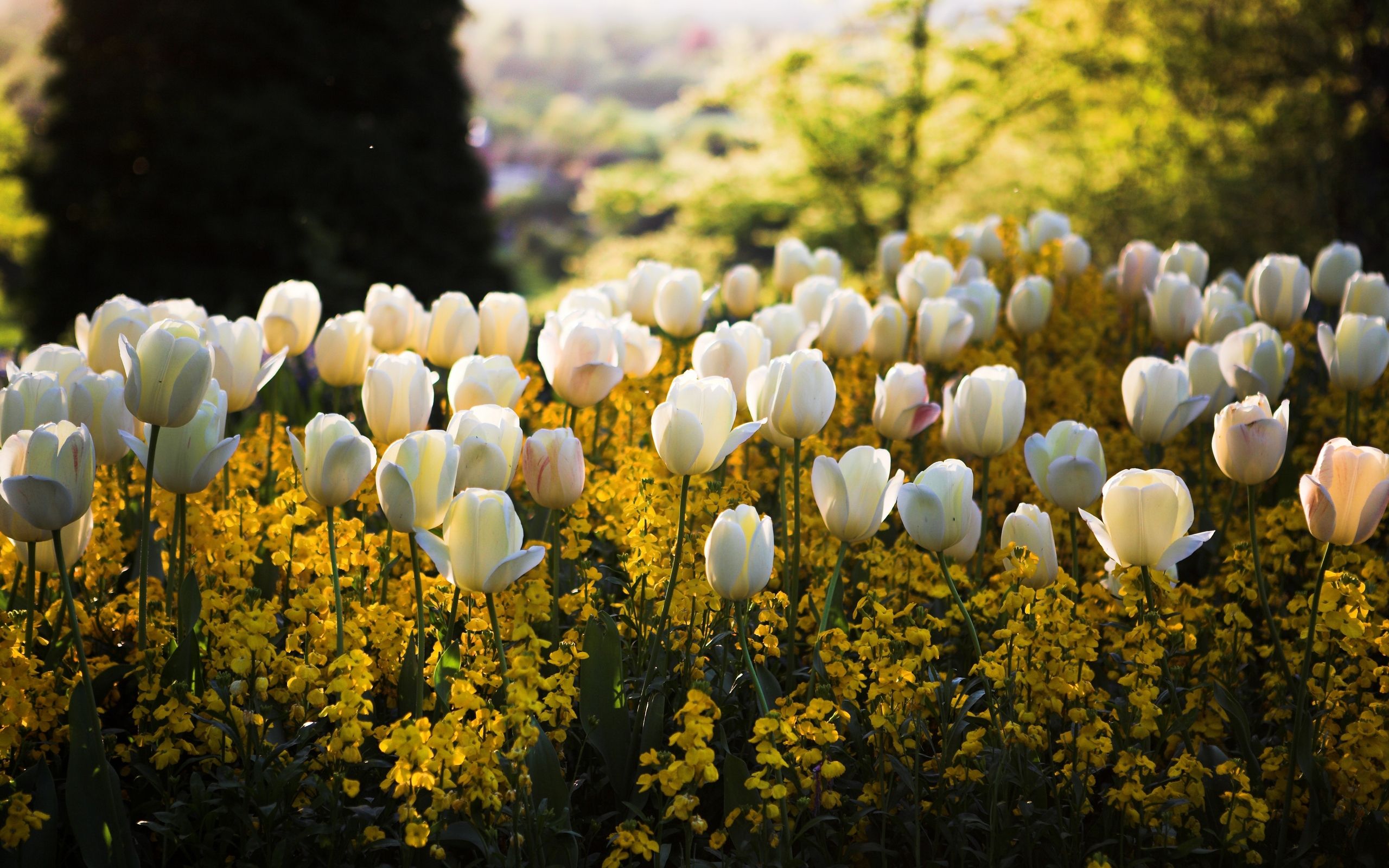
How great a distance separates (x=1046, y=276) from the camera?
4.21m

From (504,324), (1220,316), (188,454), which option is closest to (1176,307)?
(1220,316)

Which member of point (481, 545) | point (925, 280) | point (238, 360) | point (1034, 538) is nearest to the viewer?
point (481, 545)

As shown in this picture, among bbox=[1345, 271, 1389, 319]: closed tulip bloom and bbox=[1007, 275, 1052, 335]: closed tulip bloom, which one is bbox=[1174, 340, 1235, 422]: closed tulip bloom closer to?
bbox=[1007, 275, 1052, 335]: closed tulip bloom

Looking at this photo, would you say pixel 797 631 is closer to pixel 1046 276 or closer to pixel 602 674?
pixel 602 674

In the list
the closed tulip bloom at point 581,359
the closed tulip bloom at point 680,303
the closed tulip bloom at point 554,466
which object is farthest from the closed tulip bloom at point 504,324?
the closed tulip bloom at point 554,466

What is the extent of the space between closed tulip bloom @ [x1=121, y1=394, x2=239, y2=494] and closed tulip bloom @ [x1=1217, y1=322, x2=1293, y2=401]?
7.40ft

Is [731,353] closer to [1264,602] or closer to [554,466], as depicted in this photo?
[554,466]

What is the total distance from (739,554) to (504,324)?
4.62 feet

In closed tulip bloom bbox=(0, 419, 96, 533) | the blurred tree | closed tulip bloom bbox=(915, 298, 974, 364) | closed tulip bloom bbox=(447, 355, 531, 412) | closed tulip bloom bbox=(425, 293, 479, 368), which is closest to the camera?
closed tulip bloom bbox=(0, 419, 96, 533)

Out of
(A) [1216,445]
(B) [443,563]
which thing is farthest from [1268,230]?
(B) [443,563]

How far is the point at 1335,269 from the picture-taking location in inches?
148

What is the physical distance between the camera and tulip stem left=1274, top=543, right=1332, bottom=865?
1.77m

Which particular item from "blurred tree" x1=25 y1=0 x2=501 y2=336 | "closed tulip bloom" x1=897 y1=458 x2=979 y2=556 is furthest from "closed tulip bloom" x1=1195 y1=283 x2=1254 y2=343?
"blurred tree" x1=25 y1=0 x2=501 y2=336

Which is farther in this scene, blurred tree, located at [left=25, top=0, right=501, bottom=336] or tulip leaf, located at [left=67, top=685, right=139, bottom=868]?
blurred tree, located at [left=25, top=0, right=501, bottom=336]
